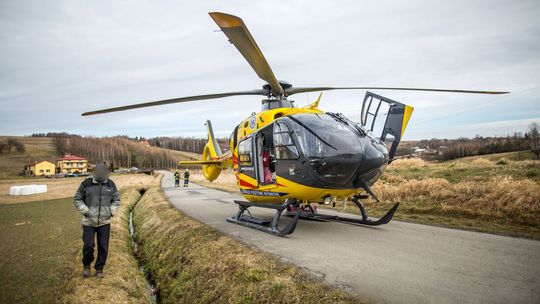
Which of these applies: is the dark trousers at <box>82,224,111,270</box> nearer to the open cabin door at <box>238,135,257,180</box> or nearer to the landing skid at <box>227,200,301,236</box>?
the landing skid at <box>227,200,301,236</box>

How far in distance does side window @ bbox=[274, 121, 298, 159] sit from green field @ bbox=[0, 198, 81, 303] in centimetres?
568

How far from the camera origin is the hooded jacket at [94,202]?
253 inches

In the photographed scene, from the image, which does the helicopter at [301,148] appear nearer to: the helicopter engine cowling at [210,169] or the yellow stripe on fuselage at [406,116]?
the yellow stripe on fuselage at [406,116]

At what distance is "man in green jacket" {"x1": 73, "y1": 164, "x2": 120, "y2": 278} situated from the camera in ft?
21.2

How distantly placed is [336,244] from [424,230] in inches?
114

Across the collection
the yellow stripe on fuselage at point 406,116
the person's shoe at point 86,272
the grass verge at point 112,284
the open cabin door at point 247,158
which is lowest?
the grass verge at point 112,284

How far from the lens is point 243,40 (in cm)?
586

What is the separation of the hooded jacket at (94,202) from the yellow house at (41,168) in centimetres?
9330

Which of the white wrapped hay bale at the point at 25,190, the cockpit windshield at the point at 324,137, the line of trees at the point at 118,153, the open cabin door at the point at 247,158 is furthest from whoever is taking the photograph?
the line of trees at the point at 118,153

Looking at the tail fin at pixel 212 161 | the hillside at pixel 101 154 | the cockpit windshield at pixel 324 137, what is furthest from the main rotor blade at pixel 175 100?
the hillside at pixel 101 154

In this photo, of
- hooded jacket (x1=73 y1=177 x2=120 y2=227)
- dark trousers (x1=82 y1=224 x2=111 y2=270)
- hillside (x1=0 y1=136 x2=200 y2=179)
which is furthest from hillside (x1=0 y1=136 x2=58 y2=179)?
hooded jacket (x1=73 y1=177 x2=120 y2=227)

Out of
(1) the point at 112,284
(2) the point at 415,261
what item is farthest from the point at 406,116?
(1) the point at 112,284

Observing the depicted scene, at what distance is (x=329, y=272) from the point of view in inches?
210

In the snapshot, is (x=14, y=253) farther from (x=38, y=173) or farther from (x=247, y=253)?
(x=38, y=173)
